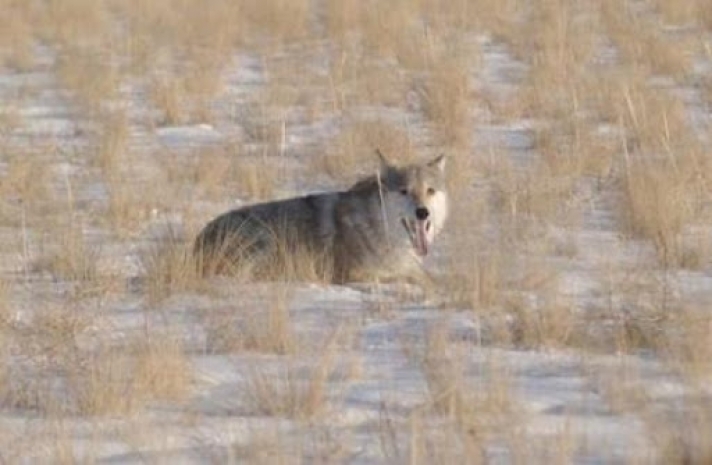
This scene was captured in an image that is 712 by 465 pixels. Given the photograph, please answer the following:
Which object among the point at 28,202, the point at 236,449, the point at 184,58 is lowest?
the point at 236,449

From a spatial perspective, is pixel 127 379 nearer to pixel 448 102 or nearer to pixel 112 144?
pixel 112 144

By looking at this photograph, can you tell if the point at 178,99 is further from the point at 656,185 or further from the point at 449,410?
the point at 449,410

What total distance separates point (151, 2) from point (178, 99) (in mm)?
7572

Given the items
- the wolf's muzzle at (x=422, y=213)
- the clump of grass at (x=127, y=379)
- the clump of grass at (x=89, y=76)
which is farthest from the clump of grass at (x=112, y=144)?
the clump of grass at (x=127, y=379)

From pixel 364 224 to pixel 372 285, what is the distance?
56 cm

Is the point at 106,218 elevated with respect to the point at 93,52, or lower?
lower

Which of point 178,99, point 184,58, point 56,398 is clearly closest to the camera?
point 56,398

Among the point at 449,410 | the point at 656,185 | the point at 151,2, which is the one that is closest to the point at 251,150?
the point at 656,185

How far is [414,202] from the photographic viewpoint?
823 centimetres

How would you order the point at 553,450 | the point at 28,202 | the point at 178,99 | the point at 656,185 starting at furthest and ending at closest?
1. the point at 178,99
2. the point at 28,202
3. the point at 656,185
4. the point at 553,450

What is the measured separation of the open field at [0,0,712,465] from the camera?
16.5 ft

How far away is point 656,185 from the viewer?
9.09 meters

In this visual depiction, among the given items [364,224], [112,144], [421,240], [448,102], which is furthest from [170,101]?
[421,240]

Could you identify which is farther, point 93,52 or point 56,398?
point 93,52
